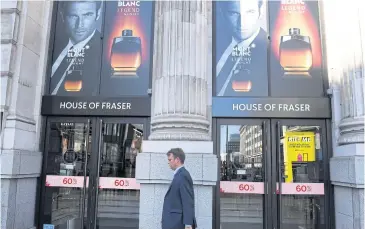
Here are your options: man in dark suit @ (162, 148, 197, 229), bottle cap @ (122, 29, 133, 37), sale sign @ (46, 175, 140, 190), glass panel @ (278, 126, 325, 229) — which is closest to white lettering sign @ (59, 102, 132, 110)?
sale sign @ (46, 175, 140, 190)

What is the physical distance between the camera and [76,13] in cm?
849

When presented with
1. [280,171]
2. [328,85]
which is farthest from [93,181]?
[328,85]

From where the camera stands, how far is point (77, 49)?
828cm

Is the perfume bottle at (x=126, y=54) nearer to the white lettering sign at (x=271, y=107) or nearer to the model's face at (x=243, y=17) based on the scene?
the model's face at (x=243, y=17)

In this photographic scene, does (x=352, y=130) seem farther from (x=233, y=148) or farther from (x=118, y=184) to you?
(x=118, y=184)

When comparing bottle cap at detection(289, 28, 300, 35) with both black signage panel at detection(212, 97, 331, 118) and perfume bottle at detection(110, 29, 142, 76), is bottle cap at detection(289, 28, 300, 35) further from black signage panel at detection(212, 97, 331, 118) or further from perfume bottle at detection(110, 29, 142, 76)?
perfume bottle at detection(110, 29, 142, 76)

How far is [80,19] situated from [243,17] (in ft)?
13.3

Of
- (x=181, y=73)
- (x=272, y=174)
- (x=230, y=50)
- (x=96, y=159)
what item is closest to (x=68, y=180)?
(x=96, y=159)

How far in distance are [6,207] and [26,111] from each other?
83.2 inches

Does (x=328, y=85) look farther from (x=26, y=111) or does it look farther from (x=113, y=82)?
(x=26, y=111)

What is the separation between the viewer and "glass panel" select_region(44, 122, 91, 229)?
769 cm

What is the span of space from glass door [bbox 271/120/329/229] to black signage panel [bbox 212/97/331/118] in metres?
0.20

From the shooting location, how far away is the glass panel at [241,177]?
743cm

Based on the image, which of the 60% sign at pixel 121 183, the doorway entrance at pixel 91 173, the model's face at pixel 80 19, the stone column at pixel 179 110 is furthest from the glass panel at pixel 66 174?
the model's face at pixel 80 19
